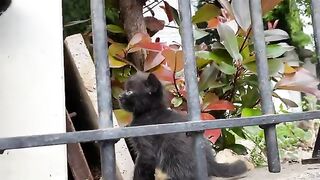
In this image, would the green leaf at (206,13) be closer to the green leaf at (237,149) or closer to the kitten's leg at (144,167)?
the green leaf at (237,149)

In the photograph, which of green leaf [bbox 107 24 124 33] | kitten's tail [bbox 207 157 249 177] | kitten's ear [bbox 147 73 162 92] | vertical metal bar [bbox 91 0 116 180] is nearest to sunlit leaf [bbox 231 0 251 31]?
kitten's ear [bbox 147 73 162 92]

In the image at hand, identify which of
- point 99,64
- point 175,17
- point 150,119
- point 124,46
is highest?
point 175,17

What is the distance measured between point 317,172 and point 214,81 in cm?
79

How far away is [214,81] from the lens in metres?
2.11

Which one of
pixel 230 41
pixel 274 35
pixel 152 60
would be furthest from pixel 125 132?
pixel 274 35

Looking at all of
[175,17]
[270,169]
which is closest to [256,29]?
[270,169]

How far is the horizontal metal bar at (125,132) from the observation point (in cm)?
107

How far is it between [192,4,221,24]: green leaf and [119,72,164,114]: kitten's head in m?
0.40

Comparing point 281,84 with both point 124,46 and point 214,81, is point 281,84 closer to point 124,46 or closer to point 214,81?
point 214,81

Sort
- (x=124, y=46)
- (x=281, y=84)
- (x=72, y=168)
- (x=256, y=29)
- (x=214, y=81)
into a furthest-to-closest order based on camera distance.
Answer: (x=124, y=46)
(x=214, y=81)
(x=281, y=84)
(x=72, y=168)
(x=256, y=29)

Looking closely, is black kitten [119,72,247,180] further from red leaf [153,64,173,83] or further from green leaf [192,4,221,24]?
green leaf [192,4,221,24]

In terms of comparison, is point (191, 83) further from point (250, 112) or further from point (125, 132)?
point (250, 112)

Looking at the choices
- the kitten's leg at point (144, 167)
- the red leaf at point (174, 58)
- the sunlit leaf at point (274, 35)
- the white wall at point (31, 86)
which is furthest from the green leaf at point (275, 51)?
the white wall at point (31, 86)

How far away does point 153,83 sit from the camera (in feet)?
6.57
